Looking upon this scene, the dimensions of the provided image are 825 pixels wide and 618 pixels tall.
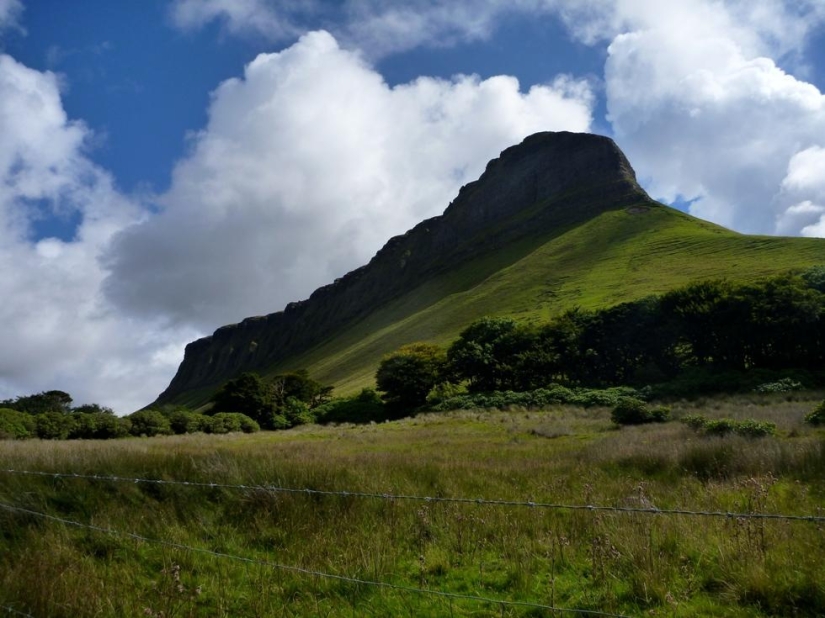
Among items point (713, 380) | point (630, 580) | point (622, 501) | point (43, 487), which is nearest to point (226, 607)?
point (630, 580)

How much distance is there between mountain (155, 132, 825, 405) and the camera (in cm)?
8431

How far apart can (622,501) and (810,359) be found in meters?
46.3

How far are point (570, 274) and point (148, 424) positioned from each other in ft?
276

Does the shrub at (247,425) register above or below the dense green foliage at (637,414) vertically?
above

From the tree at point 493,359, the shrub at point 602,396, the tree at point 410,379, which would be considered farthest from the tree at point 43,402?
the shrub at point 602,396

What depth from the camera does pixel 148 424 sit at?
142 feet

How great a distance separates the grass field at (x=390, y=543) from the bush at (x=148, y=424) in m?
36.7

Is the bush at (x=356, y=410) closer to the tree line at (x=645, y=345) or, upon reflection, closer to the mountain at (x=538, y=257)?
the tree line at (x=645, y=345)

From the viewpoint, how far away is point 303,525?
637 centimetres

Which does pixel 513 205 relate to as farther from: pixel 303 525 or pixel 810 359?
pixel 303 525

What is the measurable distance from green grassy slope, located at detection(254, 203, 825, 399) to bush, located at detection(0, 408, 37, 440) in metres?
51.1

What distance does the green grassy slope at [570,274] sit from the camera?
255 feet

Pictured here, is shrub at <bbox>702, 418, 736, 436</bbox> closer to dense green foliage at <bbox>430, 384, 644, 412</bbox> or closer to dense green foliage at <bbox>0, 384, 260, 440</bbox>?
dense green foliage at <bbox>430, 384, 644, 412</bbox>

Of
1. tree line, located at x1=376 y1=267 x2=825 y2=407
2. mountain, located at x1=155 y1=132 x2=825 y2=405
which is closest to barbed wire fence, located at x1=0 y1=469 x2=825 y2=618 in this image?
tree line, located at x1=376 y1=267 x2=825 y2=407
